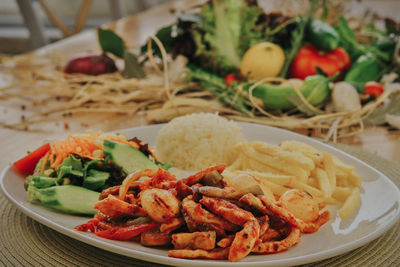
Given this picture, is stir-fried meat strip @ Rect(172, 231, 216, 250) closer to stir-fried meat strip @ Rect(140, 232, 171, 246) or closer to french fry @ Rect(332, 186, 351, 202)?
stir-fried meat strip @ Rect(140, 232, 171, 246)

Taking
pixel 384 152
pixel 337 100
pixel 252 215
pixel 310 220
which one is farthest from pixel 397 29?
pixel 252 215

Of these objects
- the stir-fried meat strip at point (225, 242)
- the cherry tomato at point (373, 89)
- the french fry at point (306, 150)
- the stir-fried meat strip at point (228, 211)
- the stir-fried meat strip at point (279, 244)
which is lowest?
the cherry tomato at point (373, 89)

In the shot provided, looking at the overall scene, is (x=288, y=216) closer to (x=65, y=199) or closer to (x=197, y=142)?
(x=65, y=199)

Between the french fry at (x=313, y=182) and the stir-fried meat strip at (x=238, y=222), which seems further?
the french fry at (x=313, y=182)

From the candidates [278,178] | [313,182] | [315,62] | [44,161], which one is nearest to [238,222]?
[278,178]

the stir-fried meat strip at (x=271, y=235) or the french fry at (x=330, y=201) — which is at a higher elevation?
the stir-fried meat strip at (x=271, y=235)

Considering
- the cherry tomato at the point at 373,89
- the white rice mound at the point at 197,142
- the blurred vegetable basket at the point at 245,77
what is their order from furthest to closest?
the cherry tomato at the point at 373,89, the blurred vegetable basket at the point at 245,77, the white rice mound at the point at 197,142

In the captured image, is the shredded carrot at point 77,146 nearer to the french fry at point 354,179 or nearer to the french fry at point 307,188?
the french fry at point 307,188

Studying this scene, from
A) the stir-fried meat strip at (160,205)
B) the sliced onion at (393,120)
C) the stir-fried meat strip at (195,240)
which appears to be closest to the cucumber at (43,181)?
the stir-fried meat strip at (160,205)
